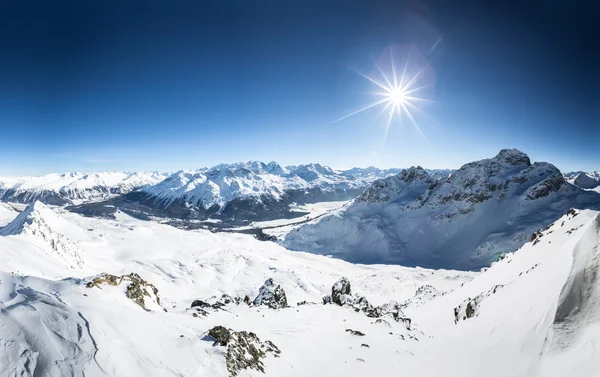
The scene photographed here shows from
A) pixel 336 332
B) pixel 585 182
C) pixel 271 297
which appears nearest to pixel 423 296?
pixel 271 297

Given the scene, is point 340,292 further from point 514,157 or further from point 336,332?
point 514,157

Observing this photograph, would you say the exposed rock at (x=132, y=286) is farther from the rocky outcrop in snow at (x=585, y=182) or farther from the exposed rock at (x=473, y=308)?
the rocky outcrop in snow at (x=585, y=182)

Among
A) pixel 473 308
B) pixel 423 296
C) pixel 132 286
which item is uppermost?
pixel 473 308

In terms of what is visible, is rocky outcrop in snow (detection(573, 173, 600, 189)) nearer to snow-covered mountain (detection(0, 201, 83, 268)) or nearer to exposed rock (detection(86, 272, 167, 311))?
exposed rock (detection(86, 272, 167, 311))

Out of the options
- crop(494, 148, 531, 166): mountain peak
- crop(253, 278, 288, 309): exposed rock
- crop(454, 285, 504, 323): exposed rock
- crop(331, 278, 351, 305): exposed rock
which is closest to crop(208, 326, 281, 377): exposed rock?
crop(454, 285, 504, 323): exposed rock

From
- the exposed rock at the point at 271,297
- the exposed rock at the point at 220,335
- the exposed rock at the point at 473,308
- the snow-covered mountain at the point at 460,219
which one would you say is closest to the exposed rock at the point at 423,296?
the exposed rock at the point at 271,297

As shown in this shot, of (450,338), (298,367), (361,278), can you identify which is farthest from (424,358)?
(361,278)
